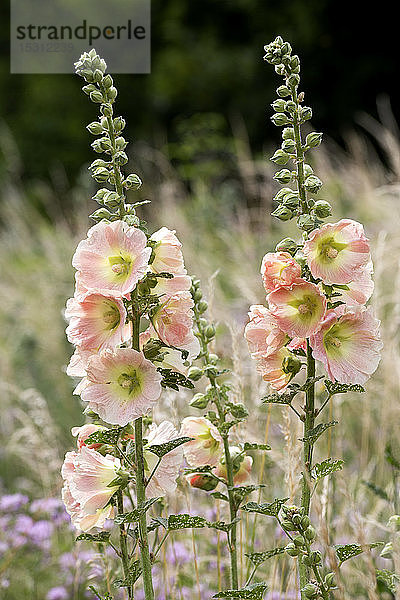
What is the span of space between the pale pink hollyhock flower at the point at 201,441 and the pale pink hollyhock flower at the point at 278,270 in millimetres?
250

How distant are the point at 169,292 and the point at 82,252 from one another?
0.39 feet

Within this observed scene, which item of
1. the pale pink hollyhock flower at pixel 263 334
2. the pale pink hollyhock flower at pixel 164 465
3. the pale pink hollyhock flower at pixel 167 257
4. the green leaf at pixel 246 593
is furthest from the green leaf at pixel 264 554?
the pale pink hollyhock flower at pixel 167 257

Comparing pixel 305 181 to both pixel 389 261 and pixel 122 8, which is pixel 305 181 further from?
pixel 122 8

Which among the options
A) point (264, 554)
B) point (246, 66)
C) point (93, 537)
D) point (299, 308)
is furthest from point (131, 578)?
point (246, 66)

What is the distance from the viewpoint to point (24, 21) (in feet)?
36.7

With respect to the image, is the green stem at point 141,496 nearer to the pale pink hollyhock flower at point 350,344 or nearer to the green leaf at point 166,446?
the green leaf at point 166,446

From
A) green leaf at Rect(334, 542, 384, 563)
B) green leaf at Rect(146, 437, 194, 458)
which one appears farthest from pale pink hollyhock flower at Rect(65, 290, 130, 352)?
green leaf at Rect(334, 542, 384, 563)

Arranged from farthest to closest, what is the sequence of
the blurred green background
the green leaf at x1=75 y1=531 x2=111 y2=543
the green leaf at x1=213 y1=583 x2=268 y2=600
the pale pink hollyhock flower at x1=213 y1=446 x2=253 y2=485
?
the blurred green background < the pale pink hollyhock flower at x1=213 y1=446 x2=253 y2=485 < the green leaf at x1=75 y1=531 x2=111 y2=543 < the green leaf at x1=213 y1=583 x2=268 y2=600

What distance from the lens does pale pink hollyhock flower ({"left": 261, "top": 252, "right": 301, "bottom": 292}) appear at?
3.07ft

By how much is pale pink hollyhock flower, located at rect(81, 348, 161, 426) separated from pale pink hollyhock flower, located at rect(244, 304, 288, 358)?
136mm

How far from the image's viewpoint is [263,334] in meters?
0.98

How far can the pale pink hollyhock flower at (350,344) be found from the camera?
3.04 ft

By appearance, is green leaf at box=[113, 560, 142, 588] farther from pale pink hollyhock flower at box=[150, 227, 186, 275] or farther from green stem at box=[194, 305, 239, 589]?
pale pink hollyhock flower at box=[150, 227, 186, 275]

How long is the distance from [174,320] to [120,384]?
0.35 ft
